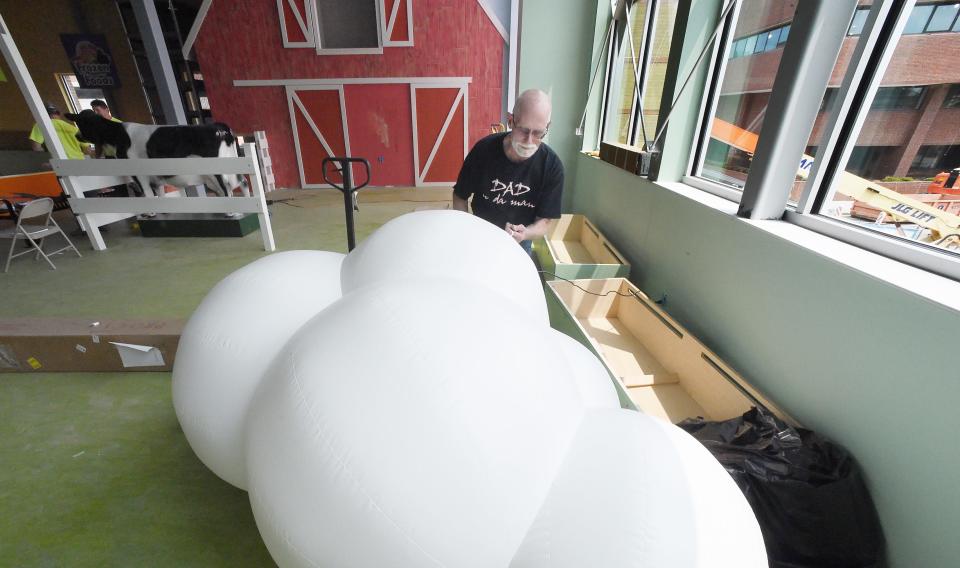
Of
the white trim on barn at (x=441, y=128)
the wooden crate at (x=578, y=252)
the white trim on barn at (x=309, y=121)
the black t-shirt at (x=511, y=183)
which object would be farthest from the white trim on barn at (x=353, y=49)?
the black t-shirt at (x=511, y=183)

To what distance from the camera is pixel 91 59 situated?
738cm

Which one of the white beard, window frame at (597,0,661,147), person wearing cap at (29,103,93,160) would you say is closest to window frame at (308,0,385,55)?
person wearing cap at (29,103,93,160)

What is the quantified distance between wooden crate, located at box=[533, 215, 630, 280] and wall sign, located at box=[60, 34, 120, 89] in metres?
9.69

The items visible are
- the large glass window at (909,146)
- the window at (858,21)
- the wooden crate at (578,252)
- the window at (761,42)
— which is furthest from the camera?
the wooden crate at (578,252)

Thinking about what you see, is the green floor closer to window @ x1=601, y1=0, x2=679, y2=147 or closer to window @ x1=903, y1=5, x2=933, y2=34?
window @ x1=903, y1=5, x2=933, y2=34

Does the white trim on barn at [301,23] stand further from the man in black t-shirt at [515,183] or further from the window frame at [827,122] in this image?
the window frame at [827,122]

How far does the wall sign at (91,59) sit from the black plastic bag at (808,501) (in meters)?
11.4

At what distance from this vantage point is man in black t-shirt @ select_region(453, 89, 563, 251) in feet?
7.46

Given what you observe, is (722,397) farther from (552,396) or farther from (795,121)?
(552,396)

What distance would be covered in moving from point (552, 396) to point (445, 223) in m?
0.59

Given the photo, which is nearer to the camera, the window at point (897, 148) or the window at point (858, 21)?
the window at point (897, 148)

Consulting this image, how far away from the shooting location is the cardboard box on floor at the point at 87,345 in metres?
1.96

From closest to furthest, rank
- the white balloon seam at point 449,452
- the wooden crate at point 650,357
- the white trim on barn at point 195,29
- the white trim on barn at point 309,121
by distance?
the white balloon seam at point 449,452, the wooden crate at point 650,357, the white trim on barn at point 195,29, the white trim on barn at point 309,121

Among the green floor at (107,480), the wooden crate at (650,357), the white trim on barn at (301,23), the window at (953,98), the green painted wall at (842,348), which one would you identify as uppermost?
the white trim on barn at (301,23)
